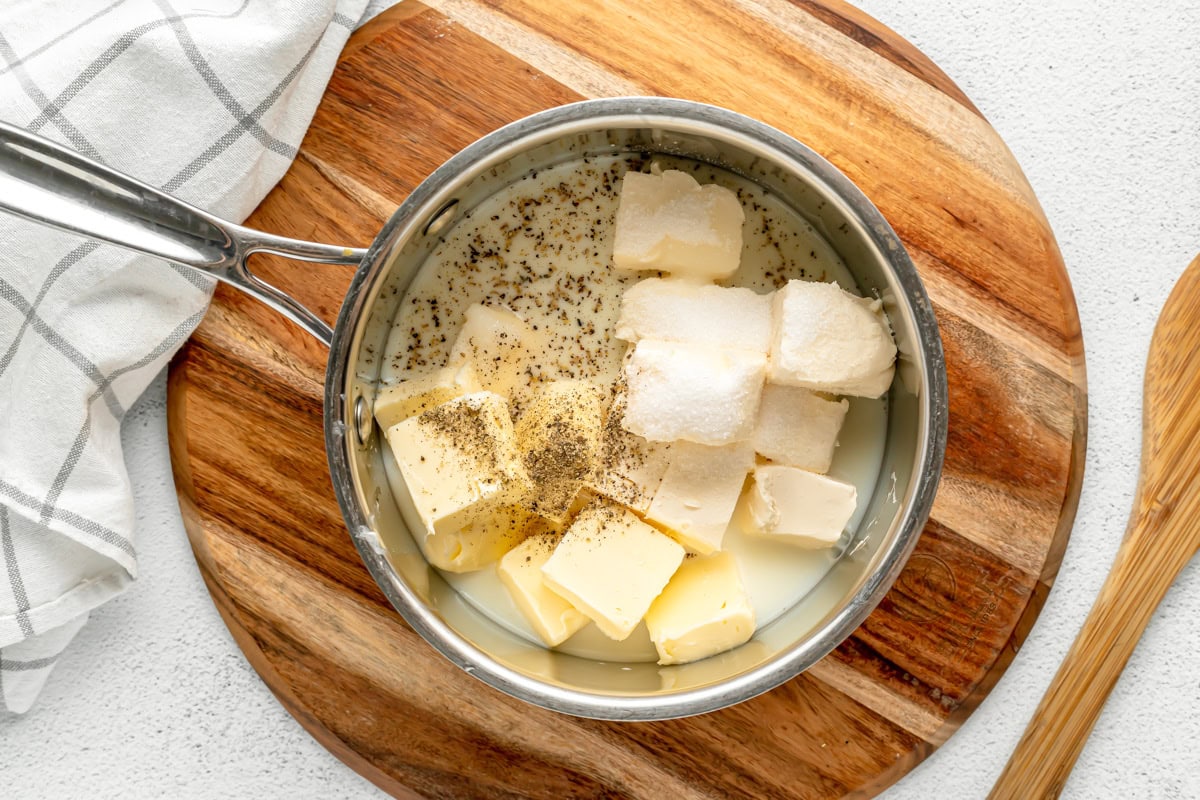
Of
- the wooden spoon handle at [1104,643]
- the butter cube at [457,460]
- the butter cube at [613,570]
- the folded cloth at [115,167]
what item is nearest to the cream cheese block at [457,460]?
the butter cube at [457,460]

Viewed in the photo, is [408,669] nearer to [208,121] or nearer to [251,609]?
[251,609]

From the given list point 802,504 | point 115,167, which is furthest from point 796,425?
point 115,167

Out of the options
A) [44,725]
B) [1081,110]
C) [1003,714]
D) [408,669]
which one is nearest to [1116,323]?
[1081,110]

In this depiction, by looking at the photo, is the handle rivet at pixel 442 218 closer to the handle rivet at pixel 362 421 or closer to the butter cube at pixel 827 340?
the handle rivet at pixel 362 421

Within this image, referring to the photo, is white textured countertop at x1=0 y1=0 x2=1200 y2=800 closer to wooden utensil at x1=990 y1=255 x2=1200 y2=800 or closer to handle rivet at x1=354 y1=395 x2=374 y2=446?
wooden utensil at x1=990 y1=255 x2=1200 y2=800

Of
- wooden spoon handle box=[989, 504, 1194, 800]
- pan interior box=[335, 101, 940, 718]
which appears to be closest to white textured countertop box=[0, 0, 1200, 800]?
wooden spoon handle box=[989, 504, 1194, 800]
